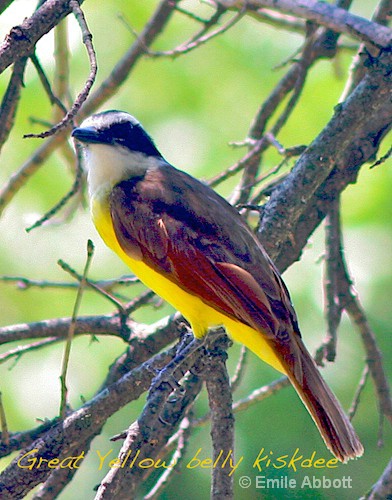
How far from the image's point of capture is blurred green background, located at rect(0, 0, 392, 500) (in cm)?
470

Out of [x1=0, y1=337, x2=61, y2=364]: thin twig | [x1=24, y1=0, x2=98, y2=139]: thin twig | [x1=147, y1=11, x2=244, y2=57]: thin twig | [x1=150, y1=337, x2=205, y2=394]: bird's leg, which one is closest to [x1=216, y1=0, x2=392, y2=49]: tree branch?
[x1=147, y1=11, x2=244, y2=57]: thin twig

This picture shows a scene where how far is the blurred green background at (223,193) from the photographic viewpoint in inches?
185

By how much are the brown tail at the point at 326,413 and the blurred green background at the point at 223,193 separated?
100 centimetres

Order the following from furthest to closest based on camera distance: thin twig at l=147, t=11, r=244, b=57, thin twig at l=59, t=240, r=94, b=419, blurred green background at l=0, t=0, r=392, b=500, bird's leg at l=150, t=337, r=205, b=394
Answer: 1. blurred green background at l=0, t=0, r=392, b=500
2. thin twig at l=147, t=11, r=244, b=57
3. bird's leg at l=150, t=337, r=205, b=394
4. thin twig at l=59, t=240, r=94, b=419

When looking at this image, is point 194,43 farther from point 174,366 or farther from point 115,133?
point 174,366

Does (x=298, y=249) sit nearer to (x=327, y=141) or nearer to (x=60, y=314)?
(x=327, y=141)

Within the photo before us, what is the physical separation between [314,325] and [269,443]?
653 millimetres

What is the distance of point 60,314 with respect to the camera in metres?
5.02

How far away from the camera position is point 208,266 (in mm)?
3473

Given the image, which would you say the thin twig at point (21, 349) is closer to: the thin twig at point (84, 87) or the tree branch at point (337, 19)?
the thin twig at point (84, 87)

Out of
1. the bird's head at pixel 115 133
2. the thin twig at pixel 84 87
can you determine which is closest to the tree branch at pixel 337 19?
the bird's head at pixel 115 133

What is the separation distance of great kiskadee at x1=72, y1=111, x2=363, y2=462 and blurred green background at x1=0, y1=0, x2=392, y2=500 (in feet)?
2.43

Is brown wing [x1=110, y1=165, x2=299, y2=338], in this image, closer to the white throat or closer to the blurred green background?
the white throat

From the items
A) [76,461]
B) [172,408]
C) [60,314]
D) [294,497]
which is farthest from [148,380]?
[60,314]
